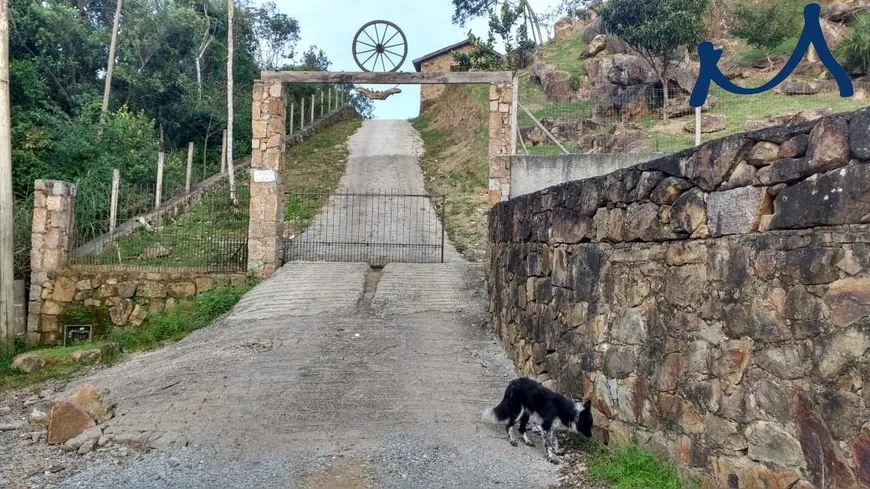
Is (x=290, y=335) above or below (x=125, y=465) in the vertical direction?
above

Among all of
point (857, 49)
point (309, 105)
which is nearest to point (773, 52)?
point (857, 49)

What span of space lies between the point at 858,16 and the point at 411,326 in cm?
1793

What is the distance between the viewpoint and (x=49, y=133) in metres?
14.8

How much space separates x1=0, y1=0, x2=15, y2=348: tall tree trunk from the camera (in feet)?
34.1

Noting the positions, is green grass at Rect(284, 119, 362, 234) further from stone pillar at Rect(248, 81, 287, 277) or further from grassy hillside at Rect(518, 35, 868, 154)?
grassy hillside at Rect(518, 35, 868, 154)

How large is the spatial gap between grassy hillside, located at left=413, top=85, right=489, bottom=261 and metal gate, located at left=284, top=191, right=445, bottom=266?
0.63 m

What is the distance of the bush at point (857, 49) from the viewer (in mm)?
16203

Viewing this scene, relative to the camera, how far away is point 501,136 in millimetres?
11398

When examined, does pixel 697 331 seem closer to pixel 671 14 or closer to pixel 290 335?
pixel 290 335

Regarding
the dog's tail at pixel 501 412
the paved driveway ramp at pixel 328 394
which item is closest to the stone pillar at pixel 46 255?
the paved driveway ramp at pixel 328 394

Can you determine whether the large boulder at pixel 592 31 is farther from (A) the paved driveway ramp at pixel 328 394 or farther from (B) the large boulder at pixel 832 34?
(A) the paved driveway ramp at pixel 328 394

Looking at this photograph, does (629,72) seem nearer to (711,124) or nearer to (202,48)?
(711,124)

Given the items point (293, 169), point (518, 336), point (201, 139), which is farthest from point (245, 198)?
point (518, 336)

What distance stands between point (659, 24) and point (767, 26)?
19.9ft
